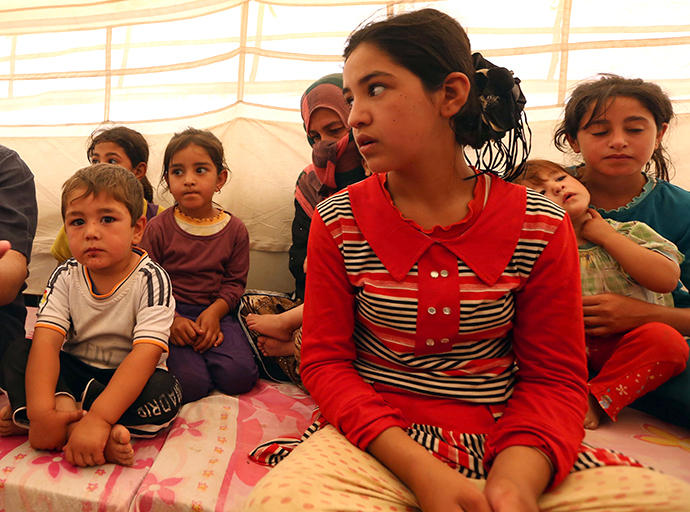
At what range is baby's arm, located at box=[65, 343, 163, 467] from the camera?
0.90 meters

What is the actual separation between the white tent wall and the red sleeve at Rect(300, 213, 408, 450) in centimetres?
111

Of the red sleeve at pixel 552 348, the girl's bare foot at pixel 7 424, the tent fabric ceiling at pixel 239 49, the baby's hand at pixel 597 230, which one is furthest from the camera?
the tent fabric ceiling at pixel 239 49

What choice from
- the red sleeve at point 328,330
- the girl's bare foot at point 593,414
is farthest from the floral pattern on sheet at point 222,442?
the girl's bare foot at point 593,414

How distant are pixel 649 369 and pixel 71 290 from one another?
51.8 inches

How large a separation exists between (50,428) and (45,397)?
66 mm

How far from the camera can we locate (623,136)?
3.93 ft

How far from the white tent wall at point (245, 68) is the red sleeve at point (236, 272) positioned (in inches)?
12.5

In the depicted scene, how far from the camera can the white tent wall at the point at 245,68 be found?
1.66 m

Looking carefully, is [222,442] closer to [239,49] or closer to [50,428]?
[50,428]

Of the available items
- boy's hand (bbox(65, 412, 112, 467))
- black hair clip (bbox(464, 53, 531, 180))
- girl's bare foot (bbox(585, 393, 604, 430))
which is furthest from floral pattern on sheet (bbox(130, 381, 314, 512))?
black hair clip (bbox(464, 53, 531, 180))

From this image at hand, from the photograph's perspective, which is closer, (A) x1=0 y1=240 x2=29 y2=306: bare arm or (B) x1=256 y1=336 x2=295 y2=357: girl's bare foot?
(A) x1=0 y1=240 x2=29 y2=306: bare arm

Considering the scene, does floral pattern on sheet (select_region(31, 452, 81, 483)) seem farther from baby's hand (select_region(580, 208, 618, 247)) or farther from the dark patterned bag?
baby's hand (select_region(580, 208, 618, 247))

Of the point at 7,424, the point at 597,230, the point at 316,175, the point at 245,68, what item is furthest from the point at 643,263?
the point at 245,68

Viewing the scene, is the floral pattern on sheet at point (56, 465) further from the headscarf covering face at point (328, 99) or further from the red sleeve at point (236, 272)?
the headscarf covering face at point (328, 99)
